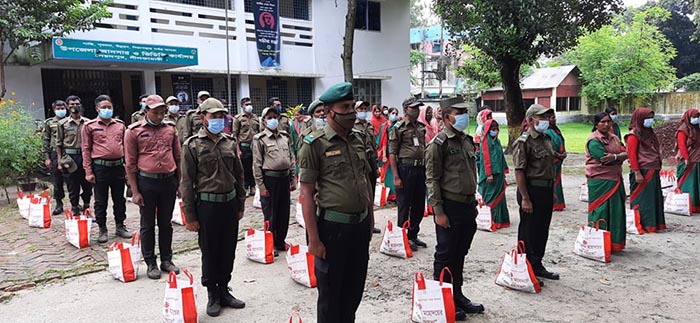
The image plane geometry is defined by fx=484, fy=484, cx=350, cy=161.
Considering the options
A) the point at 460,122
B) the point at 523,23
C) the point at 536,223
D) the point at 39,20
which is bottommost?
the point at 536,223

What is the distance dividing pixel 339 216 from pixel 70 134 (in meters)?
6.01

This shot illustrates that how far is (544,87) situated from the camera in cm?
3684

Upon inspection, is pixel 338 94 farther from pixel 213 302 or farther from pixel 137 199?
pixel 137 199

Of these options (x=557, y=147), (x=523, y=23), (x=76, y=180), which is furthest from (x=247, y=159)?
(x=523, y=23)

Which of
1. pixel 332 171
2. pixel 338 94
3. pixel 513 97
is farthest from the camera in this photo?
pixel 513 97

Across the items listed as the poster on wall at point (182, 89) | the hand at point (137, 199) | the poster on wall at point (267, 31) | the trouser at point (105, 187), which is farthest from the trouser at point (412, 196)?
the poster on wall at point (267, 31)

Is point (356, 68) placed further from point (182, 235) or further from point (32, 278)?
point (32, 278)

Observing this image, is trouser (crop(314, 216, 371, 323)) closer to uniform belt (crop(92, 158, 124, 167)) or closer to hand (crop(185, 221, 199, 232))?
hand (crop(185, 221, 199, 232))

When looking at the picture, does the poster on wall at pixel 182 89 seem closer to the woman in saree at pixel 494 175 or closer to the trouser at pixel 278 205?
the trouser at pixel 278 205

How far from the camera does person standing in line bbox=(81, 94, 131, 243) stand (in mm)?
6164

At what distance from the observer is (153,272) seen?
504cm

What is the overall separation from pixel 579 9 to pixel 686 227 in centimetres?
807

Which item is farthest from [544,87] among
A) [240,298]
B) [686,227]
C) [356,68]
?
[240,298]

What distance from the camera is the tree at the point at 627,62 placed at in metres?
33.3
